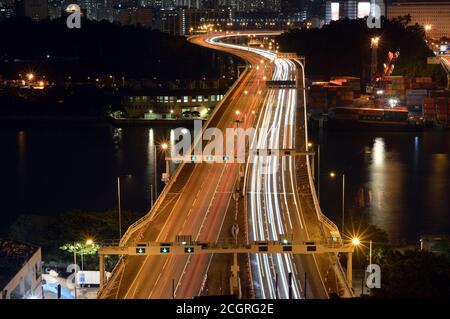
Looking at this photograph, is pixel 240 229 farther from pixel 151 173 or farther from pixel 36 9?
pixel 36 9

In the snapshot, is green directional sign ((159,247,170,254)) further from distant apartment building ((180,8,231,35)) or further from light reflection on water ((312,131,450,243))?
distant apartment building ((180,8,231,35))

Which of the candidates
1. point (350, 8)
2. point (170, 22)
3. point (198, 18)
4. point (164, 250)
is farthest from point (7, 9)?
point (164, 250)

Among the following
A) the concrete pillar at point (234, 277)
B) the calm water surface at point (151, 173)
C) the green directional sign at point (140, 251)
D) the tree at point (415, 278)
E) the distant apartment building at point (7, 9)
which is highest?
the distant apartment building at point (7, 9)

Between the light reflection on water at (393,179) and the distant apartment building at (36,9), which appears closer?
the light reflection on water at (393,179)

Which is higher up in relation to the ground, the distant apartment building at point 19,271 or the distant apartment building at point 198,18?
the distant apartment building at point 198,18

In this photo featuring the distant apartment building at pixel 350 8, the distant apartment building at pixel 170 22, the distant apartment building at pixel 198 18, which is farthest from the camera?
the distant apartment building at pixel 198 18

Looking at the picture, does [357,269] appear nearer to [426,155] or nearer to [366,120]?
[426,155]

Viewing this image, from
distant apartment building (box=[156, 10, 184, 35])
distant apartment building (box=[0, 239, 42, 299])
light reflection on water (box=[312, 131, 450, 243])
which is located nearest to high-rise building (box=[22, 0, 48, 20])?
distant apartment building (box=[156, 10, 184, 35])

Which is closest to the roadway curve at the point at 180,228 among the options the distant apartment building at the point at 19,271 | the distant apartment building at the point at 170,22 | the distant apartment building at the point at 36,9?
the distant apartment building at the point at 19,271

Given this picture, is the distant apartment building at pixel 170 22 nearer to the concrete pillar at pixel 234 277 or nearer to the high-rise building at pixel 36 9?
the high-rise building at pixel 36 9
